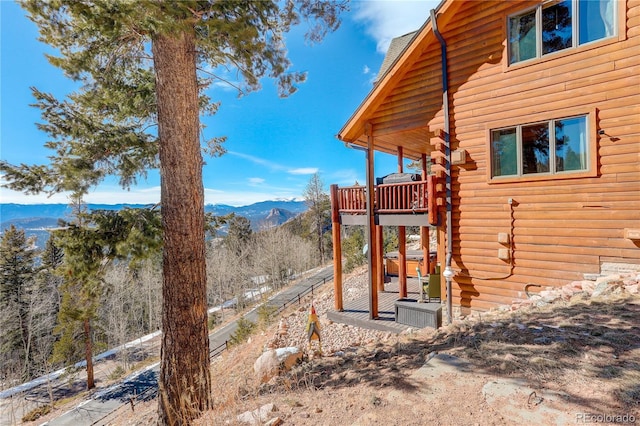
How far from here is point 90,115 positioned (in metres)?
5.52

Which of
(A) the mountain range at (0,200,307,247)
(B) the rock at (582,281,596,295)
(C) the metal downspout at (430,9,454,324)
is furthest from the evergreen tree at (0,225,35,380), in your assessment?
(B) the rock at (582,281,596,295)

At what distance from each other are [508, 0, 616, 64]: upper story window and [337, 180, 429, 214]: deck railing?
3.16 metres

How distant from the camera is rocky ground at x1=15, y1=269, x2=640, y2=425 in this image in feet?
7.15

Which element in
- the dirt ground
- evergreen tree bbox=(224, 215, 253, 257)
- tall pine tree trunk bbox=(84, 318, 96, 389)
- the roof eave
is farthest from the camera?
evergreen tree bbox=(224, 215, 253, 257)

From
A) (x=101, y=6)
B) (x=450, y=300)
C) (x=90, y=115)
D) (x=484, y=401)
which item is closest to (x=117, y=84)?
(x=90, y=115)

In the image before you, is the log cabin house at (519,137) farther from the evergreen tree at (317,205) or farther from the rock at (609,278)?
the evergreen tree at (317,205)

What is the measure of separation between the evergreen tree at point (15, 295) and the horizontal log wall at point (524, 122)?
24.5m

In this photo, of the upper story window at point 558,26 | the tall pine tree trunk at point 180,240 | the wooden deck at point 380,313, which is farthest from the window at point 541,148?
the tall pine tree trunk at point 180,240

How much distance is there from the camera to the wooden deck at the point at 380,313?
7180mm

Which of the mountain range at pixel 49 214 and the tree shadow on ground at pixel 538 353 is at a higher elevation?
the mountain range at pixel 49 214

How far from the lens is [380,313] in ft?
26.2

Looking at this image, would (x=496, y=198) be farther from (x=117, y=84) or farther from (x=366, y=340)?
(x=117, y=84)

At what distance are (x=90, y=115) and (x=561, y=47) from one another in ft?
29.1

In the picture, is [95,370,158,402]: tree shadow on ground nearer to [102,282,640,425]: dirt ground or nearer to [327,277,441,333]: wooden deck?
[327,277,441,333]: wooden deck
